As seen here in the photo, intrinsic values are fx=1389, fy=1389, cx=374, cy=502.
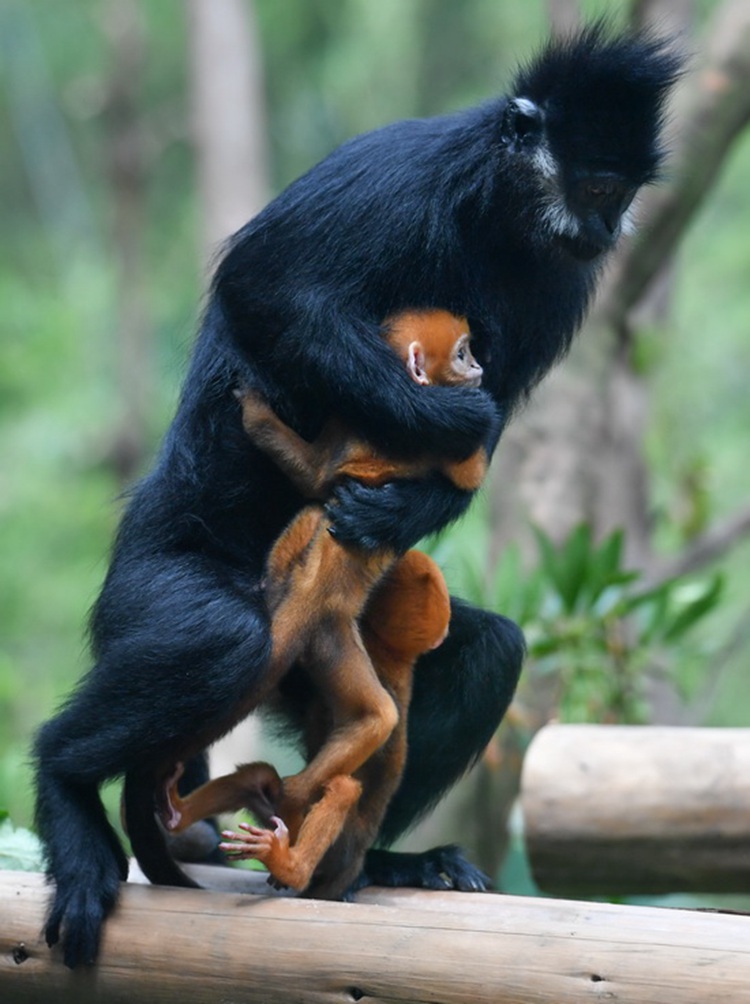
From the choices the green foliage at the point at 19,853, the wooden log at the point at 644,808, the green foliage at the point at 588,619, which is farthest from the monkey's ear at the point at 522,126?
the green foliage at the point at 588,619

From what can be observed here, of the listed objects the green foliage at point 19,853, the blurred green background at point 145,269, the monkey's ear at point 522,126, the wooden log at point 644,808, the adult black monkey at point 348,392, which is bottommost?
the blurred green background at point 145,269

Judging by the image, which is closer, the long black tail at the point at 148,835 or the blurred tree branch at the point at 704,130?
the long black tail at the point at 148,835

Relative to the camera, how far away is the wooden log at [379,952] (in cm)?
206

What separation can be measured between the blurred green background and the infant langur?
10.8ft

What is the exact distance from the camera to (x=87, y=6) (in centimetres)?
1512

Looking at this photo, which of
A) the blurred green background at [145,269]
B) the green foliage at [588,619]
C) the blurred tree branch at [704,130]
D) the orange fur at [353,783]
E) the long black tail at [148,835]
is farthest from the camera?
the blurred green background at [145,269]

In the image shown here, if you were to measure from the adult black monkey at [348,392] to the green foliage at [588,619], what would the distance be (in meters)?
2.15

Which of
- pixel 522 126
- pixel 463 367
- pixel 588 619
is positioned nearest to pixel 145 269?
pixel 588 619

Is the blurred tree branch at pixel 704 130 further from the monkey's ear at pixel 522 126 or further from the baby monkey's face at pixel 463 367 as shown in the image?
the baby monkey's face at pixel 463 367

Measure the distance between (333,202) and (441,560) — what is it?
2.28 m

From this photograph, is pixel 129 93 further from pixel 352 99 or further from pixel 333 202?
pixel 333 202

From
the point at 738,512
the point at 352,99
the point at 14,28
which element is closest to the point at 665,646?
the point at 738,512

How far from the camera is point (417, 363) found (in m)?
2.67

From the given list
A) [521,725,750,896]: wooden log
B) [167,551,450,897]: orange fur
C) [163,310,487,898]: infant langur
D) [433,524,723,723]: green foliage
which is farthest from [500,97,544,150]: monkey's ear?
[433,524,723,723]: green foliage
